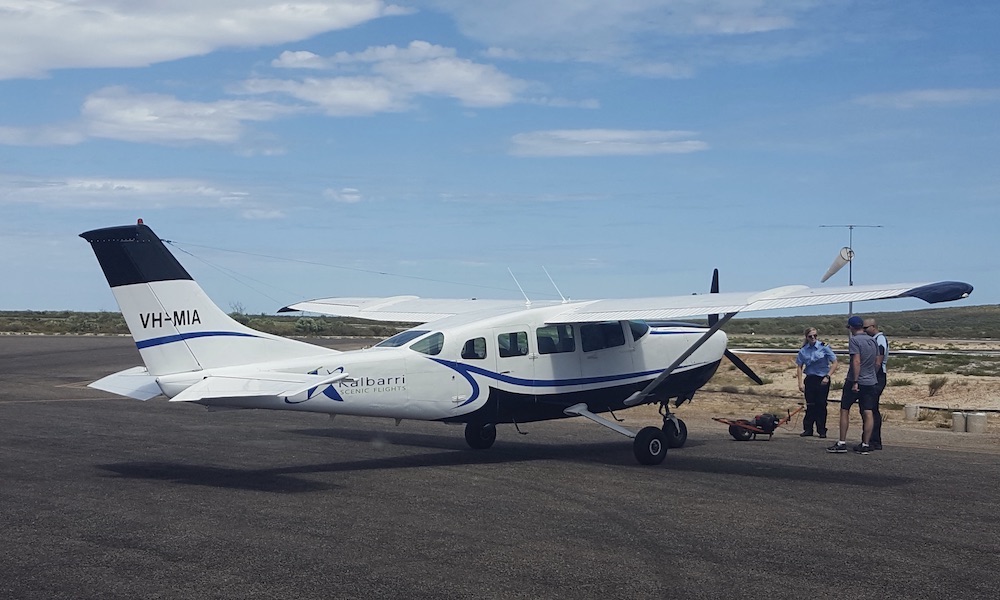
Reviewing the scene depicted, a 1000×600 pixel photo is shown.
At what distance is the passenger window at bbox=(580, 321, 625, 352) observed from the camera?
14523mm

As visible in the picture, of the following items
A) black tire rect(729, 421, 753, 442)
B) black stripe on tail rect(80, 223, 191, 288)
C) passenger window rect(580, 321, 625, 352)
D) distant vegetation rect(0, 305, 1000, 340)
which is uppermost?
distant vegetation rect(0, 305, 1000, 340)

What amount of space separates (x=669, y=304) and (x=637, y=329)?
4.46ft

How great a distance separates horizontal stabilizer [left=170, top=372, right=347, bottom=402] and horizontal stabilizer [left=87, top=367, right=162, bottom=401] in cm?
80

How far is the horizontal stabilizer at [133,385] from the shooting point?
12.3 meters

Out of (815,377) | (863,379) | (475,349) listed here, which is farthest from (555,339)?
(815,377)

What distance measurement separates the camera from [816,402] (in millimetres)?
16875

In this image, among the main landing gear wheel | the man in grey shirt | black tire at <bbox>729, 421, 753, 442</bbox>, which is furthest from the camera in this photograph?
black tire at <bbox>729, 421, 753, 442</bbox>

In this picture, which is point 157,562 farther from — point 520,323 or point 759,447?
point 759,447

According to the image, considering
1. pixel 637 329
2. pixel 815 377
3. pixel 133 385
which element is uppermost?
pixel 637 329

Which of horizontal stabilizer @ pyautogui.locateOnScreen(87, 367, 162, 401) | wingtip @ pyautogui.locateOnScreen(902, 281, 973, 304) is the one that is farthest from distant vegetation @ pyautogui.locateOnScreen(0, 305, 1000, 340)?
horizontal stabilizer @ pyautogui.locateOnScreen(87, 367, 162, 401)

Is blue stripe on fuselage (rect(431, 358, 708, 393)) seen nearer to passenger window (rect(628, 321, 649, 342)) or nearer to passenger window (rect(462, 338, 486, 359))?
passenger window (rect(462, 338, 486, 359))

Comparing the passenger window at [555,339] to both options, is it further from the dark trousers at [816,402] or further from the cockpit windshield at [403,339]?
the dark trousers at [816,402]

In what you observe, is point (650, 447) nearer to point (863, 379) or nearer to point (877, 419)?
point (863, 379)

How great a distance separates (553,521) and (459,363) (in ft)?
14.0
